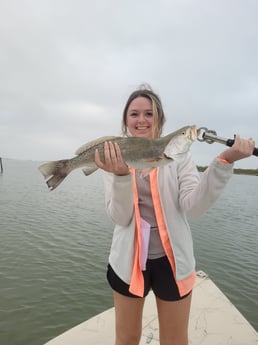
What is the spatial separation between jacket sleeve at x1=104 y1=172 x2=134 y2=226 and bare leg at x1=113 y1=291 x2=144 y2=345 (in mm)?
Result: 770

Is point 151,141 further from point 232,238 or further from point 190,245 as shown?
point 232,238

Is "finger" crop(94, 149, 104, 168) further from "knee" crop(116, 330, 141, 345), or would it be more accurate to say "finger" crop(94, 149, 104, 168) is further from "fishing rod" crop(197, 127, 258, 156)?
"knee" crop(116, 330, 141, 345)

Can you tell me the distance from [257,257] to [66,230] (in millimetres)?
9283

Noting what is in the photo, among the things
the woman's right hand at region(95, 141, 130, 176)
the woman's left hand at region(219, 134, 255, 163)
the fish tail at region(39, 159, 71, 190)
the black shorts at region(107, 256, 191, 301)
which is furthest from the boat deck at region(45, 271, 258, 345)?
the woman's left hand at region(219, 134, 255, 163)

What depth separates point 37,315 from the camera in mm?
7473

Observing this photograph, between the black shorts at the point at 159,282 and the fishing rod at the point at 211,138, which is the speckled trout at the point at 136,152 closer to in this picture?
the fishing rod at the point at 211,138

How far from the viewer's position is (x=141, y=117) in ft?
10.5

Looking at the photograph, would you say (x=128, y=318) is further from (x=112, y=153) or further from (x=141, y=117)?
(x=141, y=117)

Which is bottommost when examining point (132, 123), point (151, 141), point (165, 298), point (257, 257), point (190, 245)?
point (257, 257)

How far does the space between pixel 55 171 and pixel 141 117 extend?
1078 mm

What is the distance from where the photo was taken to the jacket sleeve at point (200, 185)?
2621 millimetres

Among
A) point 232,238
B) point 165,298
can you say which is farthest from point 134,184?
point 232,238

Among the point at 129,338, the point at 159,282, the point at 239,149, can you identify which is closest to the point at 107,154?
the point at 239,149

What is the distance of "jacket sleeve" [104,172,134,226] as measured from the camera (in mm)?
2865
